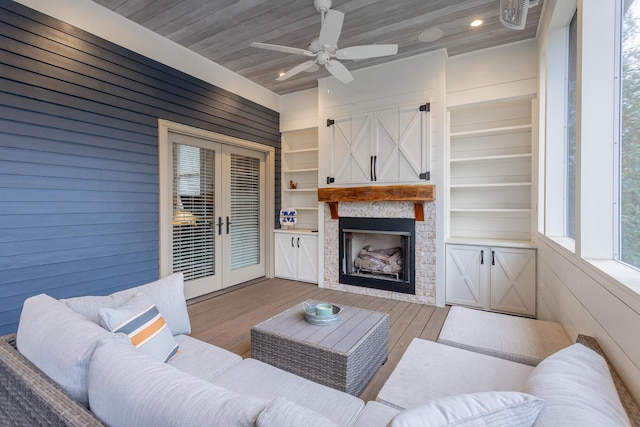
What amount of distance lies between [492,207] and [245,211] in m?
3.74

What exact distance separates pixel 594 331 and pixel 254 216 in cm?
455

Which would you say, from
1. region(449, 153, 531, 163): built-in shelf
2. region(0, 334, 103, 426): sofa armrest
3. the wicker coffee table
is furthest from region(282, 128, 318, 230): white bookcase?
region(0, 334, 103, 426): sofa armrest

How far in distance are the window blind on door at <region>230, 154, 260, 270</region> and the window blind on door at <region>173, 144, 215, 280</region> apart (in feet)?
1.39

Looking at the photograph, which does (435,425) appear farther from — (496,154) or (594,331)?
(496,154)

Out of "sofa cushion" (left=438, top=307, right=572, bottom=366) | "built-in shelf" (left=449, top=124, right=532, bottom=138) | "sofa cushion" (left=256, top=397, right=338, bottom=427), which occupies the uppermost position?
"built-in shelf" (left=449, top=124, right=532, bottom=138)

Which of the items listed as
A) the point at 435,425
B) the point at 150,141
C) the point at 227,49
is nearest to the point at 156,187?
the point at 150,141

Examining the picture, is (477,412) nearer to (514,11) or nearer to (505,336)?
(505,336)

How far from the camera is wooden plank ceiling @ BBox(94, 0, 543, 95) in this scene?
3.04m

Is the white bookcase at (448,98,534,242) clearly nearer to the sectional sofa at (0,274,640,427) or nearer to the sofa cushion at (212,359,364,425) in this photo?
the sectional sofa at (0,274,640,427)

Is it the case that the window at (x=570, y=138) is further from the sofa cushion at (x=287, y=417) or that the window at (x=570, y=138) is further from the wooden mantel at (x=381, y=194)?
the sofa cushion at (x=287, y=417)

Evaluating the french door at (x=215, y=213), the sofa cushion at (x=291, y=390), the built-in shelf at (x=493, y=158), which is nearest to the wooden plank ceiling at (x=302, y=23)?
the french door at (x=215, y=213)

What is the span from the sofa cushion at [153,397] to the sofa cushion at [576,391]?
2.55 feet

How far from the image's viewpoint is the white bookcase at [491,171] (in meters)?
3.88

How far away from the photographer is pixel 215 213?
451cm
